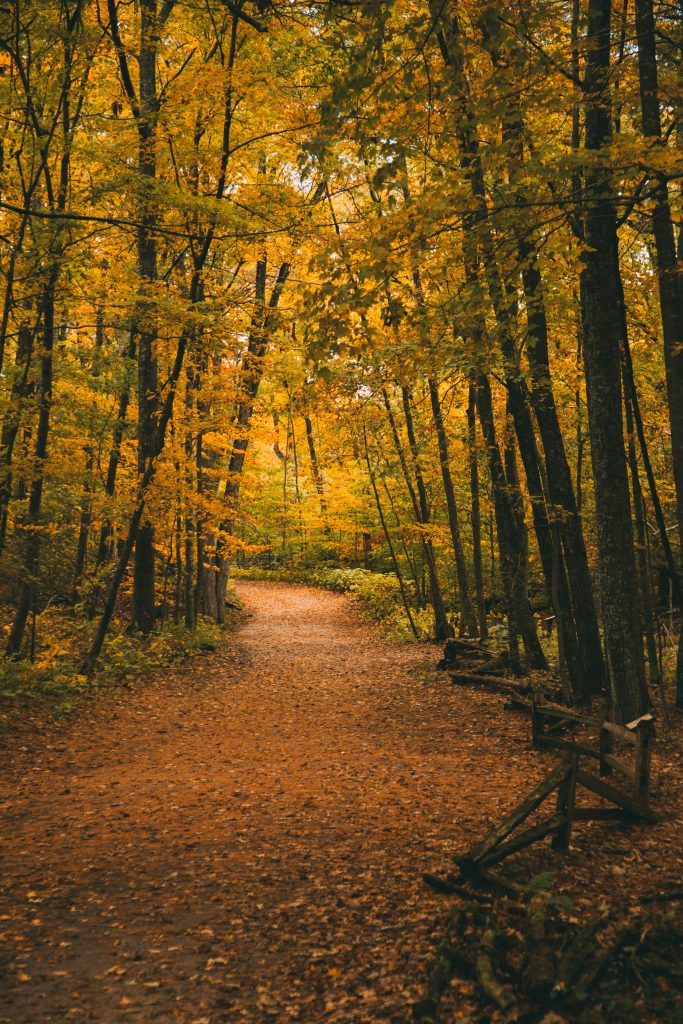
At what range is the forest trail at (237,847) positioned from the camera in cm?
355

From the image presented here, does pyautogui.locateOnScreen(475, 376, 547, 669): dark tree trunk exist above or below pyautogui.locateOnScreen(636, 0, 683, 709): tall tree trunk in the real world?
below

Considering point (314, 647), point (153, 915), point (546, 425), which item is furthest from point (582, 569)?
point (314, 647)

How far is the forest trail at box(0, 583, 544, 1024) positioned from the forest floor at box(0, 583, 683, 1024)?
0.02 metres

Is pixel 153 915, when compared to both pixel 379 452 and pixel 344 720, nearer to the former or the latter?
pixel 344 720

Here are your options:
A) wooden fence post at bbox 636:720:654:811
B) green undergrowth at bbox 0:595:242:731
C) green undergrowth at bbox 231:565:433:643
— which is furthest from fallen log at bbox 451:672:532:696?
green undergrowth at bbox 0:595:242:731

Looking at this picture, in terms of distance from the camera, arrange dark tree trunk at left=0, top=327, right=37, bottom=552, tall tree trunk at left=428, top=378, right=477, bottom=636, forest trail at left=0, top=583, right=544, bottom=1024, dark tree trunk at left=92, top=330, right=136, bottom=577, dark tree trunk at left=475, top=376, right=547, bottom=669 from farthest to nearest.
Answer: tall tree trunk at left=428, top=378, right=477, bottom=636 < dark tree trunk at left=92, top=330, right=136, bottom=577 < dark tree trunk at left=475, top=376, right=547, bottom=669 < dark tree trunk at left=0, top=327, right=37, bottom=552 < forest trail at left=0, top=583, right=544, bottom=1024

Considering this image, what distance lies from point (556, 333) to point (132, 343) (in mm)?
8721

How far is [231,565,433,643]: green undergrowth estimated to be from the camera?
59.3 feet

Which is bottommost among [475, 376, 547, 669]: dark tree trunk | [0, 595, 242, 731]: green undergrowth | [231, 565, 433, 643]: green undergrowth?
[231, 565, 433, 643]: green undergrowth

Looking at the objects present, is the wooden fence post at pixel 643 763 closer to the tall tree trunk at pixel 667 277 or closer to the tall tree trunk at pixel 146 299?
the tall tree trunk at pixel 667 277

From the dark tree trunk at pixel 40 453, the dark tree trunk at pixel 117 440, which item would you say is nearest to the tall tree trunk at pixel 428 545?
the dark tree trunk at pixel 117 440

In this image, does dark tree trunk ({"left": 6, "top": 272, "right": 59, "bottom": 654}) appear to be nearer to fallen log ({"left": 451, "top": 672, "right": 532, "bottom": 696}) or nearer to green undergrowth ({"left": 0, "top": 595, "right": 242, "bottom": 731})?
green undergrowth ({"left": 0, "top": 595, "right": 242, "bottom": 731})

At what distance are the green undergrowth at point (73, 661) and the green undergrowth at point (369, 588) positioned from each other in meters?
5.33

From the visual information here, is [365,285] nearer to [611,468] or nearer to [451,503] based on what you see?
[611,468]
